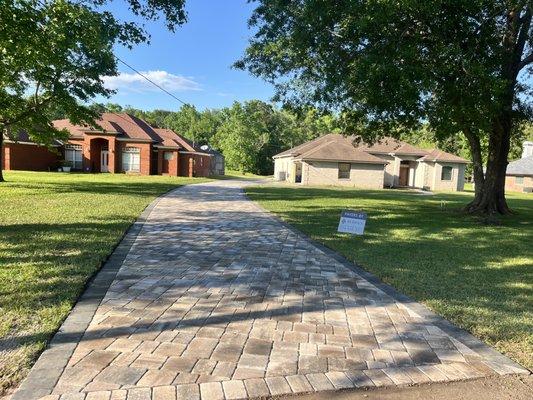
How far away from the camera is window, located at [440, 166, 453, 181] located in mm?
38469

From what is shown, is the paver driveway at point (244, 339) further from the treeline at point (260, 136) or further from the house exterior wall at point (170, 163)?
the treeline at point (260, 136)

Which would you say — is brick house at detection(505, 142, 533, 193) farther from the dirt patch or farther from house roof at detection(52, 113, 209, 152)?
the dirt patch

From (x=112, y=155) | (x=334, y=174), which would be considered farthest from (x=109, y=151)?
(x=334, y=174)

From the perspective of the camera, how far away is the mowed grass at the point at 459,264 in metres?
4.43

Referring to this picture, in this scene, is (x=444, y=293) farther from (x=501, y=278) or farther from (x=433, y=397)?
(x=433, y=397)

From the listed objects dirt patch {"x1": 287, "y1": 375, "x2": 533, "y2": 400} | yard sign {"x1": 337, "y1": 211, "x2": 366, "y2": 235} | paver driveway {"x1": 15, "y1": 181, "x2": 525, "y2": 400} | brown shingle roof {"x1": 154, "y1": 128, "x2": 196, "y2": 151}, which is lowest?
dirt patch {"x1": 287, "y1": 375, "x2": 533, "y2": 400}

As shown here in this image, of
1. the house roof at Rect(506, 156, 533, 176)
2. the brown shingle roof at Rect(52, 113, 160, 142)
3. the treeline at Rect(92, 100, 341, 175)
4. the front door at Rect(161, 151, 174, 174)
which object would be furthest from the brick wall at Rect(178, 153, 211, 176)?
the house roof at Rect(506, 156, 533, 176)

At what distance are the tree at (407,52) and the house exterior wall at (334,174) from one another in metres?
21.3

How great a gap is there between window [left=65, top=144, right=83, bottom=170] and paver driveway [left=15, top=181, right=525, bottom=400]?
3399 cm

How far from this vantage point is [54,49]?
1171 cm

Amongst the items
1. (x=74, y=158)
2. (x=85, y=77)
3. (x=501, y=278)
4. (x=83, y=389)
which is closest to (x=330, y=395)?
(x=83, y=389)

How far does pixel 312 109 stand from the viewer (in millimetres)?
14578

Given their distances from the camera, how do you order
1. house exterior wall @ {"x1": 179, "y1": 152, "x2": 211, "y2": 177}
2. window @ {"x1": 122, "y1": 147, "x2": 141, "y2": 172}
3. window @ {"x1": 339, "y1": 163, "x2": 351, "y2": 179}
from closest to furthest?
1. window @ {"x1": 339, "y1": 163, "x2": 351, "y2": 179}
2. window @ {"x1": 122, "y1": 147, "x2": 141, "y2": 172}
3. house exterior wall @ {"x1": 179, "y1": 152, "x2": 211, "y2": 177}

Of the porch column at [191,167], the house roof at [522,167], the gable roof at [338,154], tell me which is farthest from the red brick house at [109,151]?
the house roof at [522,167]
